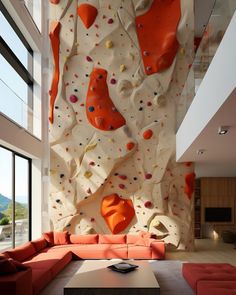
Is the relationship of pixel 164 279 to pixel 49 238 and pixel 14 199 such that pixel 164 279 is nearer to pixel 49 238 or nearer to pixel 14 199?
pixel 49 238

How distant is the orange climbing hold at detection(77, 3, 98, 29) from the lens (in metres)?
10.8

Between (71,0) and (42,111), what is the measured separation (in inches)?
130

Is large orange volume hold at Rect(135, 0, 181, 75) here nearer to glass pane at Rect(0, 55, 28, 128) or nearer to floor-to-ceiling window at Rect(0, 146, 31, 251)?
glass pane at Rect(0, 55, 28, 128)

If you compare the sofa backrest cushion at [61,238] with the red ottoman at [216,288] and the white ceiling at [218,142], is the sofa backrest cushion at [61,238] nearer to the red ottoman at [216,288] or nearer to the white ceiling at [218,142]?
the white ceiling at [218,142]

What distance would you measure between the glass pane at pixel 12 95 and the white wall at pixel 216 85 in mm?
3884

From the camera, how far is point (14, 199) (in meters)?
9.20

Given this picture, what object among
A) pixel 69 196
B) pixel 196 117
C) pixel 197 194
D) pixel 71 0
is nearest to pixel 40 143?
pixel 69 196

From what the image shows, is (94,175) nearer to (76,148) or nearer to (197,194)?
(76,148)

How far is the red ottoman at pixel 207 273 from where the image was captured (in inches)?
215

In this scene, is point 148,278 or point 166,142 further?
point 166,142

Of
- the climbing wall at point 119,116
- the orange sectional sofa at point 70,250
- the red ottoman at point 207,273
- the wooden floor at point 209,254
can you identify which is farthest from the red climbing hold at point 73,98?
the red ottoman at point 207,273

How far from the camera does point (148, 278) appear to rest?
584 cm

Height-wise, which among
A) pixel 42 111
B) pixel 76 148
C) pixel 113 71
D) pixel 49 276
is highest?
pixel 113 71

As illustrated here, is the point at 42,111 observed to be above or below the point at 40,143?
above
